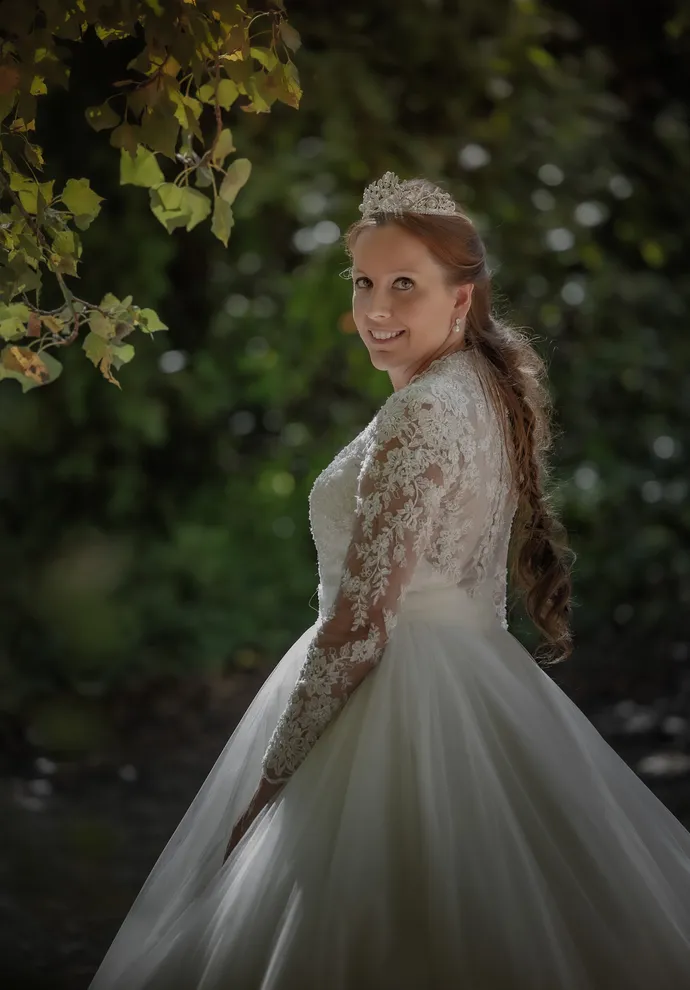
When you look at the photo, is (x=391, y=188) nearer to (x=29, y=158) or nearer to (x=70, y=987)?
(x=29, y=158)

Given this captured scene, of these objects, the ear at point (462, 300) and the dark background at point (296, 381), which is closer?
the ear at point (462, 300)

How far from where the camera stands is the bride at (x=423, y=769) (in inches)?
60.7

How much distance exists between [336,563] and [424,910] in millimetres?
580

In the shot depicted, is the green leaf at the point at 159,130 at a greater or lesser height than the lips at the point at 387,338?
greater

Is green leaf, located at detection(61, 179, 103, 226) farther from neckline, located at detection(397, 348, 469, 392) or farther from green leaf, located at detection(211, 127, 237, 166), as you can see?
neckline, located at detection(397, 348, 469, 392)

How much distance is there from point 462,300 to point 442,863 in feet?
2.85

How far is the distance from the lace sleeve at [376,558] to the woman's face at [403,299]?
18 cm

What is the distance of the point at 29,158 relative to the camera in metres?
1.67

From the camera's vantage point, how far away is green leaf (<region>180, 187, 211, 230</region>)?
165 cm

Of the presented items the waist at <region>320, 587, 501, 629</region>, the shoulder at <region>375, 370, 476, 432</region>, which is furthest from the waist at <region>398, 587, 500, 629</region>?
the shoulder at <region>375, 370, 476, 432</region>

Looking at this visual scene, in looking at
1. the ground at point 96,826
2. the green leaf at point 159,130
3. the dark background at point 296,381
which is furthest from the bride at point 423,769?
the dark background at point 296,381

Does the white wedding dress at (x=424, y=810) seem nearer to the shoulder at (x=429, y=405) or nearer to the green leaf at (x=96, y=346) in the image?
the shoulder at (x=429, y=405)

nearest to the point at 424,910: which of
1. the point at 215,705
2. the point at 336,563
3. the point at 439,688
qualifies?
the point at 439,688

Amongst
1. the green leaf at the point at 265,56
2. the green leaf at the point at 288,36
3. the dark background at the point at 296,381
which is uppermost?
the green leaf at the point at 288,36
